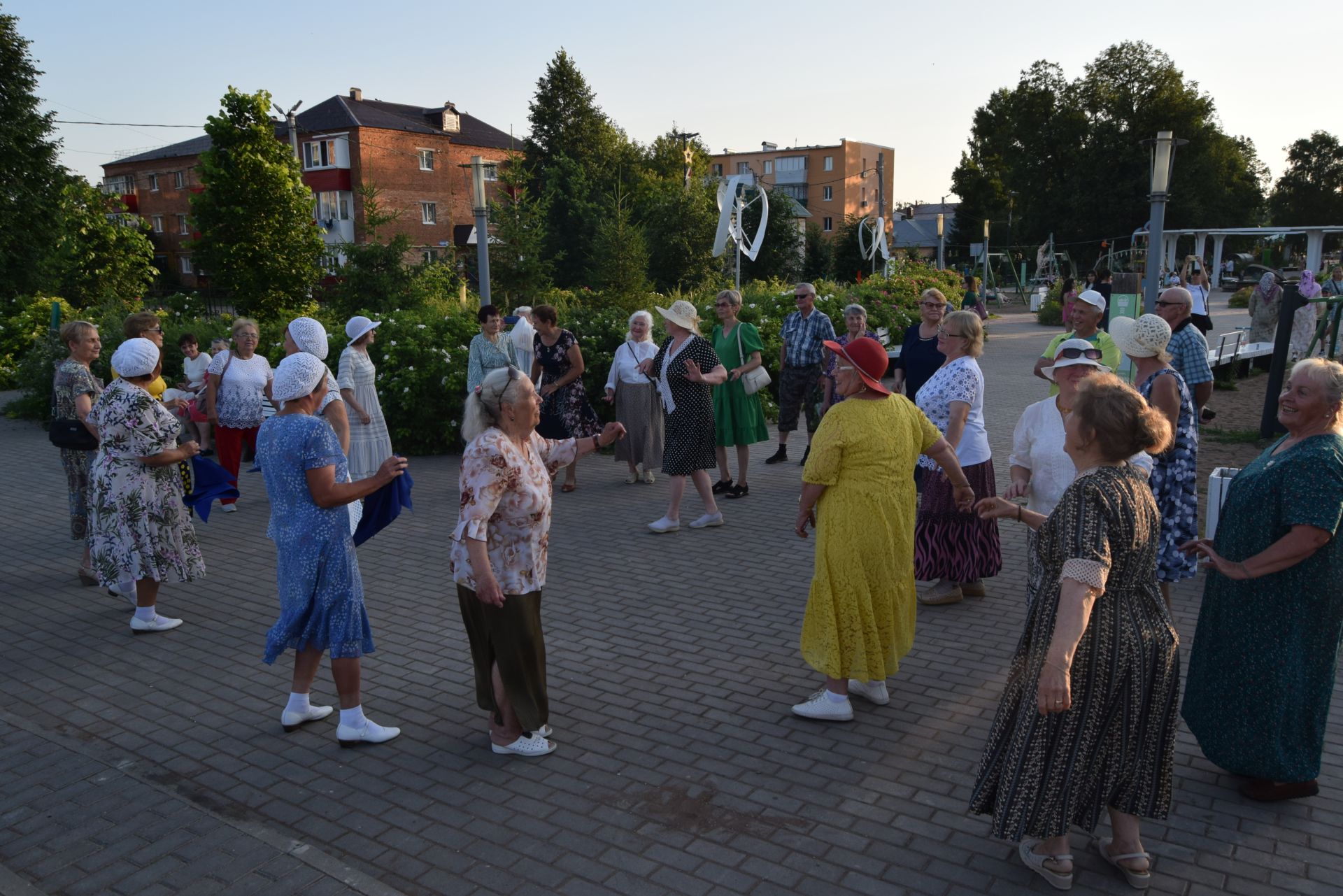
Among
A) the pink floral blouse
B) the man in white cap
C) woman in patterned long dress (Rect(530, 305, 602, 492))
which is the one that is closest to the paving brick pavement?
the pink floral blouse

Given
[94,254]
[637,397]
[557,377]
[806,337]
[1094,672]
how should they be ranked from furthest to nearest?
[94,254] → [806,337] → [637,397] → [557,377] → [1094,672]

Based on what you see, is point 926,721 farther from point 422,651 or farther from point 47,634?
point 47,634

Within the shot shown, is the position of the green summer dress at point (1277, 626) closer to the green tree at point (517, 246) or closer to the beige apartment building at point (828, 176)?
the green tree at point (517, 246)

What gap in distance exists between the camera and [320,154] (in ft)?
178

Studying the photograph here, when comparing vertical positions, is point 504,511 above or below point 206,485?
above

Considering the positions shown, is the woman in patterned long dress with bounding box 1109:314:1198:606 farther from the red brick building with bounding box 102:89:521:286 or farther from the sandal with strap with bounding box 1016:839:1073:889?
the red brick building with bounding box 102:89:521:286

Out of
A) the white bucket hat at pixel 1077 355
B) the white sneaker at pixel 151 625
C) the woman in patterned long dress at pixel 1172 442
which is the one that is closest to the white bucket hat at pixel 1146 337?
the woman in patterned long dress at pixel 1172 442

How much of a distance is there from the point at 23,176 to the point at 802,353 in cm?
3663

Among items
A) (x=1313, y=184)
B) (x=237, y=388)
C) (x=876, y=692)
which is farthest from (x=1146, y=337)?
(x=1313, y=184)

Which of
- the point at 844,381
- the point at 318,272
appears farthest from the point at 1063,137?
the point at 844,381

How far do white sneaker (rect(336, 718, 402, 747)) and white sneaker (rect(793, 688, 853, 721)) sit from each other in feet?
6.47

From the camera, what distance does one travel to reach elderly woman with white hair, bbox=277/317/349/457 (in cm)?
470

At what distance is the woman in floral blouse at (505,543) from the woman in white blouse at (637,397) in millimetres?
5168

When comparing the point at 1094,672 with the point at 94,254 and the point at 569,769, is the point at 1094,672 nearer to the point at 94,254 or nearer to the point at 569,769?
the point at 569,769
